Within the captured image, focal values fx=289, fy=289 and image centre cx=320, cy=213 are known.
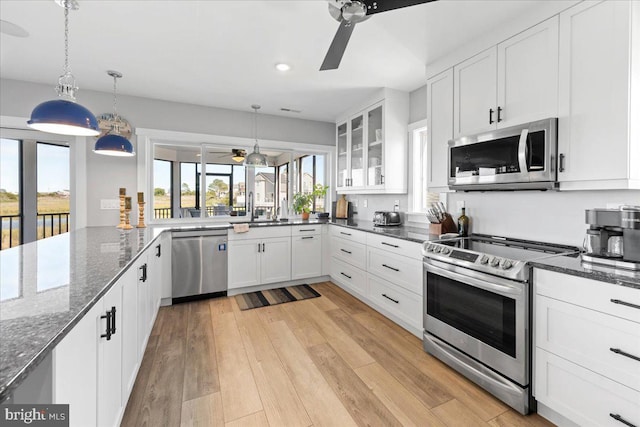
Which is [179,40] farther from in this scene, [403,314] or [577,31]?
[403,314]

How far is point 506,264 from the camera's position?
1738mm

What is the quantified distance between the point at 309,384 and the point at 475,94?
102 inches

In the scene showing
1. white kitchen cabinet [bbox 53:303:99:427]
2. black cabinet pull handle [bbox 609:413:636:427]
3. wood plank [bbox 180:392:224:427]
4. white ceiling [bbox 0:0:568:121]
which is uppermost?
white ceiling [bbox 0:0:568:121]

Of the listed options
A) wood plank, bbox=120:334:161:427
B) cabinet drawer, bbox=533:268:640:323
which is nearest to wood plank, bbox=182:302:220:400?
wood plank, bbox=120:334:161:427

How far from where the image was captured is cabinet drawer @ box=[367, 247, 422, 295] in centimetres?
262

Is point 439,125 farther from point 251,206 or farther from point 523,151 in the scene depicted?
point 251,206

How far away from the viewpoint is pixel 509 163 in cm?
209

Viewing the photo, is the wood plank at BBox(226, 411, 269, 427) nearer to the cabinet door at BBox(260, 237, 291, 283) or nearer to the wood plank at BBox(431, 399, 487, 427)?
the wood plank at BBox(431, 399, 487, 427)

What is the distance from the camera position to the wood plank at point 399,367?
1866 mm

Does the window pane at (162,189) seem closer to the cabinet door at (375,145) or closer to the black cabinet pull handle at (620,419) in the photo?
the cabinet door at (375,145)

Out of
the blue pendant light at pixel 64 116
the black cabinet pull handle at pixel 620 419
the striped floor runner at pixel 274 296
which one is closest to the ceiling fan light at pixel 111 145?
the blue pendant light at pixel 64 116

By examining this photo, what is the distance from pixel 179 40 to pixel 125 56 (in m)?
0.68

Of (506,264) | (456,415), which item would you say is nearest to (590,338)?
(506,264)

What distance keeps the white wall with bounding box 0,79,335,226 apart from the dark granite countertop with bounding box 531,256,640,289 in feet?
12.6
